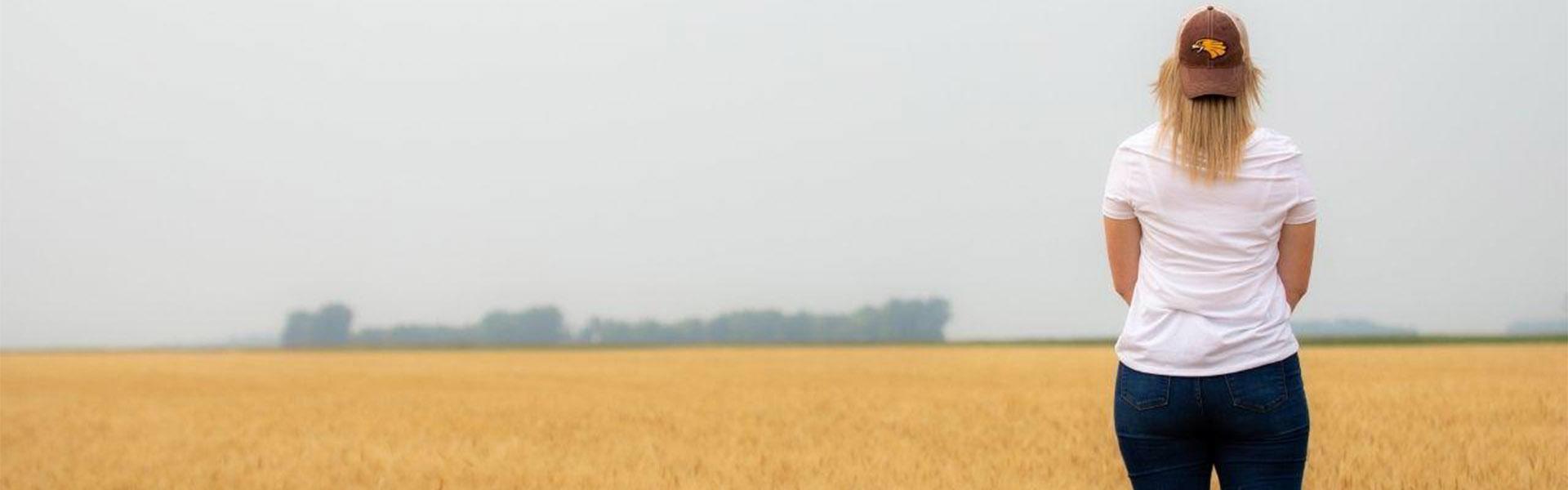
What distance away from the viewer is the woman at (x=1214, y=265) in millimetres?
3021

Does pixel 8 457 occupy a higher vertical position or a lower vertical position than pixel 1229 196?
lower

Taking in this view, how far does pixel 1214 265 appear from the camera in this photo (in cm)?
307

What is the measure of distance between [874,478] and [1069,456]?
135cm

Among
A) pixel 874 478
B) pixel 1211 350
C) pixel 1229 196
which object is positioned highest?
pixel 1229 196

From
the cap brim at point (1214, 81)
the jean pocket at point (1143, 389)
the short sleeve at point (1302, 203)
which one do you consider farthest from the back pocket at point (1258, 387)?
the cap brim at point (1214, 81)

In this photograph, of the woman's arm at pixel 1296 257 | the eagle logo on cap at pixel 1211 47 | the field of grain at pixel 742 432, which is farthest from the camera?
the field of grain at pixel 742 432

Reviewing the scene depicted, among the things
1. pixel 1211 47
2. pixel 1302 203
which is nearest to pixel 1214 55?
pixel 1211 47

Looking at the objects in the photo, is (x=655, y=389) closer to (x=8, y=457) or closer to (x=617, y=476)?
(x=8, y=457)

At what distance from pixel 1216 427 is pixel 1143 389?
0.18 meters

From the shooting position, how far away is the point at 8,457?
10.7m

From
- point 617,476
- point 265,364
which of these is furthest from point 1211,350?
point 265,364

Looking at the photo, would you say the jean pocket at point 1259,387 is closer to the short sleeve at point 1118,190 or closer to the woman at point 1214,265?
the woman at point 1214,265

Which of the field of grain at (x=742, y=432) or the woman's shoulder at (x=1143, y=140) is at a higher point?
the woman's shoulder at (x=1143, y=140)

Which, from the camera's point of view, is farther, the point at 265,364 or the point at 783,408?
the point at 265,364
